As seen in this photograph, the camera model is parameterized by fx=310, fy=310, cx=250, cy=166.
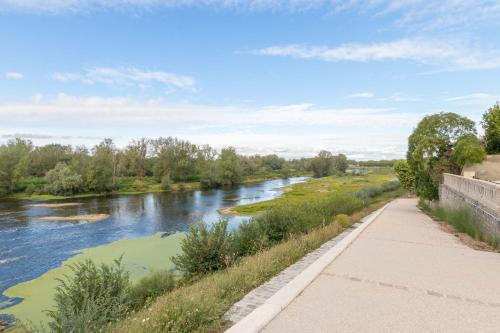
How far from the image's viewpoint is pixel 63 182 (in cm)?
5756

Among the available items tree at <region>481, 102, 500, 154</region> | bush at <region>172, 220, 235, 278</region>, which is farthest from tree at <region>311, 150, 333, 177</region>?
bush at <region>172, 220, 235, 278</region>

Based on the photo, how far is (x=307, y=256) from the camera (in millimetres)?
8391

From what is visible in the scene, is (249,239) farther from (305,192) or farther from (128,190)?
(128,190)

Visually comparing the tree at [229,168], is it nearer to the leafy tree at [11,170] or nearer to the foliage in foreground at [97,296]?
the leafy tree at [11,170]

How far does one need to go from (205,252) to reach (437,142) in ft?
64.7

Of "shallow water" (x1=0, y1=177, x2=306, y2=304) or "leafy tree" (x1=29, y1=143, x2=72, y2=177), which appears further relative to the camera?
"leafy tree" (x1=29, y1=143, x2=72, y2=177)

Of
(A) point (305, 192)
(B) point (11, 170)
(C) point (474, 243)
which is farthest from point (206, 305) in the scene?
(B) point (11, 170)

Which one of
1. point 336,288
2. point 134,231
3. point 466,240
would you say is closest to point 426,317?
point 336,288

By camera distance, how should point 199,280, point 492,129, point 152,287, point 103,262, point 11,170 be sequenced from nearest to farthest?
1. point 199,280
2. point 152,287
3. point 103,262
4. point 492,129
5. point 11,170

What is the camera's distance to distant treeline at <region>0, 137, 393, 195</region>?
6041 cm

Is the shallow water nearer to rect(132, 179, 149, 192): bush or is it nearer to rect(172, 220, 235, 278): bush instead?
rect(172, 220, 235, 278): bush

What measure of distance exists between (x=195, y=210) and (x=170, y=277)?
28196 mm

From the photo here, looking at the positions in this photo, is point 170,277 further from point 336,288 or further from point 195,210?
point 195,210

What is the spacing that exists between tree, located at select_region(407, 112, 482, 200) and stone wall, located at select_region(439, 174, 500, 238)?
415 cm
